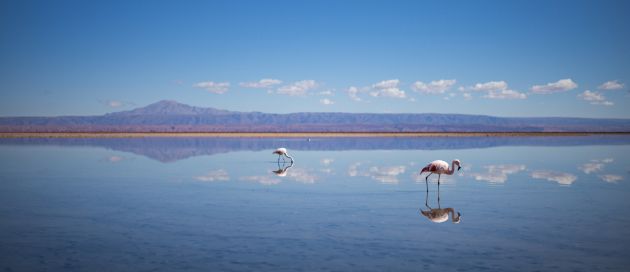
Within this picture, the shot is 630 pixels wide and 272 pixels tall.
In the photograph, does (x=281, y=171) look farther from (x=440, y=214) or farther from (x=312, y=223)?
(x=312, y=223)

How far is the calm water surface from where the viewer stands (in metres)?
6.83

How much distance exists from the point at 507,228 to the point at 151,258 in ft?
18.1

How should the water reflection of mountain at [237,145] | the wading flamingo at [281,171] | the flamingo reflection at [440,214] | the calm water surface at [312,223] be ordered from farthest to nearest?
the water reflection of mountain at [237,145] < the wading flamingo at [281,171] < the flamingo reflection at [440,214] < the calm water surface at [312,223]

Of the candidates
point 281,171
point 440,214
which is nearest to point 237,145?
point 281,171

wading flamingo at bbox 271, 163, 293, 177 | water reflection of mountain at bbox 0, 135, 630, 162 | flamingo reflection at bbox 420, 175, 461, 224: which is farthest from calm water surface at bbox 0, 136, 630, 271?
water reflection of mountain at bbox 0, 135, 630, 162

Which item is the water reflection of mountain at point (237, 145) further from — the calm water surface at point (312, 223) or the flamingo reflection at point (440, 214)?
the flamingo reflection at point (440, 214)

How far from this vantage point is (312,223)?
9188 millimetres

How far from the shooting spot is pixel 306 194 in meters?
12.8

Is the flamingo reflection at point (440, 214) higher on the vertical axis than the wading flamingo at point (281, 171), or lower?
lower

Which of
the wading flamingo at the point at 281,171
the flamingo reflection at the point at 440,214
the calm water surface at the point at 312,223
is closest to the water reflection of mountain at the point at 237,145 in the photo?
the wading flamingo at the point at 281,171

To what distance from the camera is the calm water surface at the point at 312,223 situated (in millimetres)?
6828

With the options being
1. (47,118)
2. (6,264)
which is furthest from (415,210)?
(47,118)

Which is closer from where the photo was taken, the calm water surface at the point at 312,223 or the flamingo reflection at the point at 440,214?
the calm water surface at the point at 312,223

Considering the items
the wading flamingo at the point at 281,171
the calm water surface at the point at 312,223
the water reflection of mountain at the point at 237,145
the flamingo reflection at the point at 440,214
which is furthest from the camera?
the water reflection of mountain at the point at 237,145
